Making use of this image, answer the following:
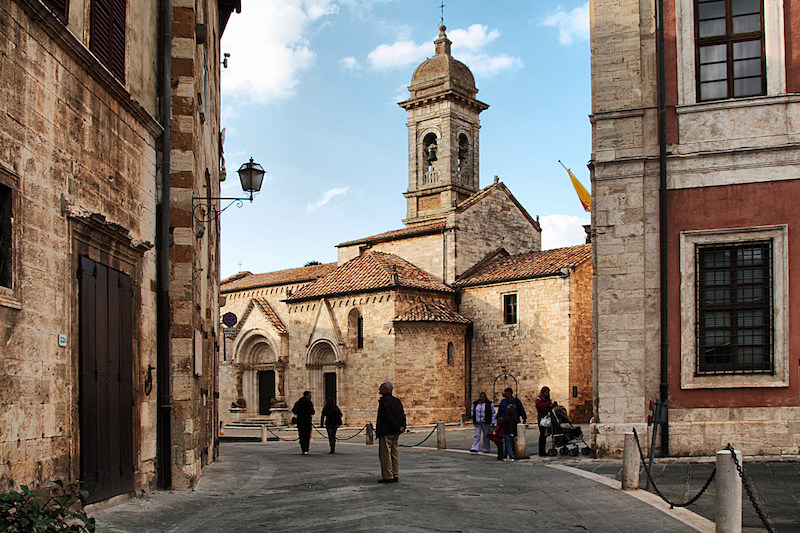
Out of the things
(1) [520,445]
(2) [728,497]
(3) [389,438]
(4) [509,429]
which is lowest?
(1) [520,445]

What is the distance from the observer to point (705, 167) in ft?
51.1

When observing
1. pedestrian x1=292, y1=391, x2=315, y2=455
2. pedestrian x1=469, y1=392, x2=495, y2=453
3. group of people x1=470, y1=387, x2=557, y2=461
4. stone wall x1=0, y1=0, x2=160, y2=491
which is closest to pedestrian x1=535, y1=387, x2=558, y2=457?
group of people x1=470, y1=387, x2=557, y2=461

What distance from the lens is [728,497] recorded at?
7773 mm

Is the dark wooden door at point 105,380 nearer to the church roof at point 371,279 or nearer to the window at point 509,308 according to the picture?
the church roof at point 371,279

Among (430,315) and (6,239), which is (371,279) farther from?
(6,239)

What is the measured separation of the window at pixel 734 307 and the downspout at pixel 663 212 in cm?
32

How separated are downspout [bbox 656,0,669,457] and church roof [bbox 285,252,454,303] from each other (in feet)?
73.3

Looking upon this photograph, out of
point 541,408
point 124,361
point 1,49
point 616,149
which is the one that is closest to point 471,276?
point 541,408

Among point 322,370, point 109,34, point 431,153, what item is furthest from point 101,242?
point 431,153

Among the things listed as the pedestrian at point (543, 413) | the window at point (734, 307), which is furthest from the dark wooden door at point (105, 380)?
the pedestrian at point (543, 413)

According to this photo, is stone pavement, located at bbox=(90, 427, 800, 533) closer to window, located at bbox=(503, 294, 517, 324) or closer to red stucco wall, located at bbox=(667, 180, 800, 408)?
red stucco wall, located at bbox=(667, 180, 800, 408)

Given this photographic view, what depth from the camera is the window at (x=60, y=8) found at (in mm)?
8523

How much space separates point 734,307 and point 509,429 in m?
5.46

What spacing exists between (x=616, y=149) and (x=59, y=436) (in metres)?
11.1
